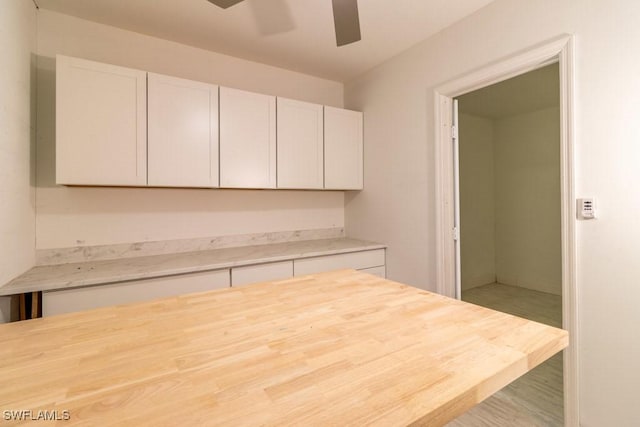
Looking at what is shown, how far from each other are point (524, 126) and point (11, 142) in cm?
529

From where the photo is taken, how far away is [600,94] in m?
1.39

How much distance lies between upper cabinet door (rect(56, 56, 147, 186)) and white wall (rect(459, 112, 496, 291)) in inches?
151

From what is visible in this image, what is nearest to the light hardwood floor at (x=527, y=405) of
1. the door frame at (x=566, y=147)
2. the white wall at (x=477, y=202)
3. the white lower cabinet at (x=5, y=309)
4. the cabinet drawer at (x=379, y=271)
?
the door frame at (x=566, y=147)

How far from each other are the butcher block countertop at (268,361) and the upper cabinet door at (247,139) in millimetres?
1538

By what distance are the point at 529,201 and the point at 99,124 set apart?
16.1 feet

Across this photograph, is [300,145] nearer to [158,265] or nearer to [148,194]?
[148,194]

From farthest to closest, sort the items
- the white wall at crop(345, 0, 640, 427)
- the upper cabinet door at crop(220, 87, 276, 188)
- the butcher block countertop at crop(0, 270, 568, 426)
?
the upper cabinet door at crop(220, 87, 276, 188) < the white wall at crop(345, 0, 640, 427) < the butcher block countertop at crop(0, 270, 568, 426)

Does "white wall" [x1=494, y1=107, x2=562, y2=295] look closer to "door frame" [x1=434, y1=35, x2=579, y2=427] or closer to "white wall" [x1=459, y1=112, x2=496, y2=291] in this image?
"white wall" [x1=459, y1=112, x2=496, y2=291]

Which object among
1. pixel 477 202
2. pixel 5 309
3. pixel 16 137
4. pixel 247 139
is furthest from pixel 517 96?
pixel 5 309

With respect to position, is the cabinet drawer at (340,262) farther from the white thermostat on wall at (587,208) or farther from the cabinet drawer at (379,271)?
the white thermostat on wall at (587,208)

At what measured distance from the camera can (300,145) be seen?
2602 millimetres

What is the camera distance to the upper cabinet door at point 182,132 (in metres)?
2.00

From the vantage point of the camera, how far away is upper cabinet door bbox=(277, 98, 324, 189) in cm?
251

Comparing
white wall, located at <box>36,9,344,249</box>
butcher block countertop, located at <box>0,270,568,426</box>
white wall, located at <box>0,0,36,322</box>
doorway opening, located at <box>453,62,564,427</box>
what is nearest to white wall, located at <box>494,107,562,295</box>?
doorway opening, located at <box>453,62,564,427</box>
